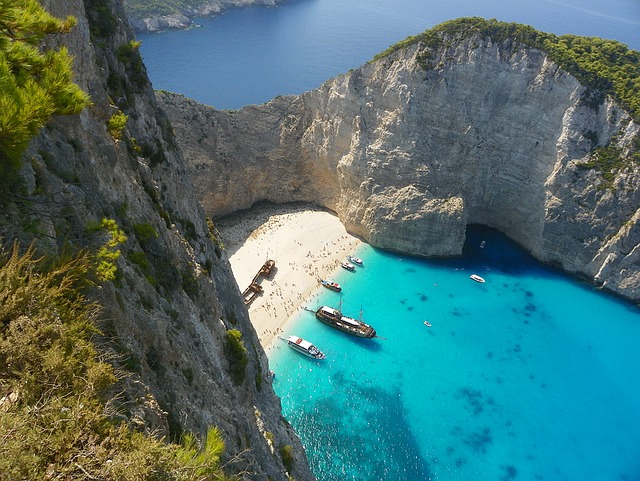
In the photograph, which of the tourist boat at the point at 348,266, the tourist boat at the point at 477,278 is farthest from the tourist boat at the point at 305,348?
the tourist boat at the point at 477,278

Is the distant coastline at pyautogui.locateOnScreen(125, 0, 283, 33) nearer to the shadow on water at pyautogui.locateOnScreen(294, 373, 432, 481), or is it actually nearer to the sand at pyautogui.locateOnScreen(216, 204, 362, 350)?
the sand at pyautogui.locateOnScreen(216, 204, 362, 350)

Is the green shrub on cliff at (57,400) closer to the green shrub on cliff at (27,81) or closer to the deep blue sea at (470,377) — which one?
the green shrub on cliff at (27,81)

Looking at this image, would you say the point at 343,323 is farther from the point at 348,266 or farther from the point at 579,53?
the point at 579,53

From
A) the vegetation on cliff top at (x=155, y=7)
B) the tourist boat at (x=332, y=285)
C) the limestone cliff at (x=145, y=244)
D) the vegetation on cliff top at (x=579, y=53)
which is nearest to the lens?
the limestone cliff at (x=145, y=244)

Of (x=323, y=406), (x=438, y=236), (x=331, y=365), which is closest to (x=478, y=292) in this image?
(x=438, y=236)

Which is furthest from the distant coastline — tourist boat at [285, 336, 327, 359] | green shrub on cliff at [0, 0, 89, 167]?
green shrub on cliff at [0, 0, 89, 167]

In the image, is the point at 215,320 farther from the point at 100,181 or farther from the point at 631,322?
the point at 631,322
